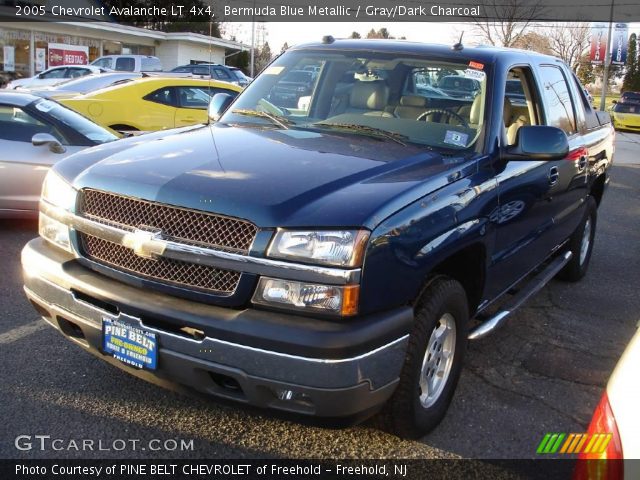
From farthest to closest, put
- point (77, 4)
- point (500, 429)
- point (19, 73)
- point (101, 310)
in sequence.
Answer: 1. point (77, 4)
2. point (19, 73)
3. point (500, 429)
4. point (101, 310)

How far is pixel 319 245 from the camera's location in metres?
2.63

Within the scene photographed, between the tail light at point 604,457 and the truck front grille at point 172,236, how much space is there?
1.41m

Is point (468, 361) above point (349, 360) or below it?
below

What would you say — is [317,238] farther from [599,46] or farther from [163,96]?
[599,46]

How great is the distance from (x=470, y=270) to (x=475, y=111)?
95 cm

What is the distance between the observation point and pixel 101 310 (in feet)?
9.62

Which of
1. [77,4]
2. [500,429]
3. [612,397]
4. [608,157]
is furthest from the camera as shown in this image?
[77,4]

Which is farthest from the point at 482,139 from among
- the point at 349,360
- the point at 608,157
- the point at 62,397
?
the point at 608,157

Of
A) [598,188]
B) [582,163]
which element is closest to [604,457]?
[582,163]

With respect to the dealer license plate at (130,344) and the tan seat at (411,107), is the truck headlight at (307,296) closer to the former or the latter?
the dealer license plate at (130,344)

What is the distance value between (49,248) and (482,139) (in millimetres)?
2354

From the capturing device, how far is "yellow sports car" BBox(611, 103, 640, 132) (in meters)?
28.7

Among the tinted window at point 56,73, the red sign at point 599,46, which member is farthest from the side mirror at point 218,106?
the red sign at point 599,46

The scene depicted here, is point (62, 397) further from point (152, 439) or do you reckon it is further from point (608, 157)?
point (608, 157)
